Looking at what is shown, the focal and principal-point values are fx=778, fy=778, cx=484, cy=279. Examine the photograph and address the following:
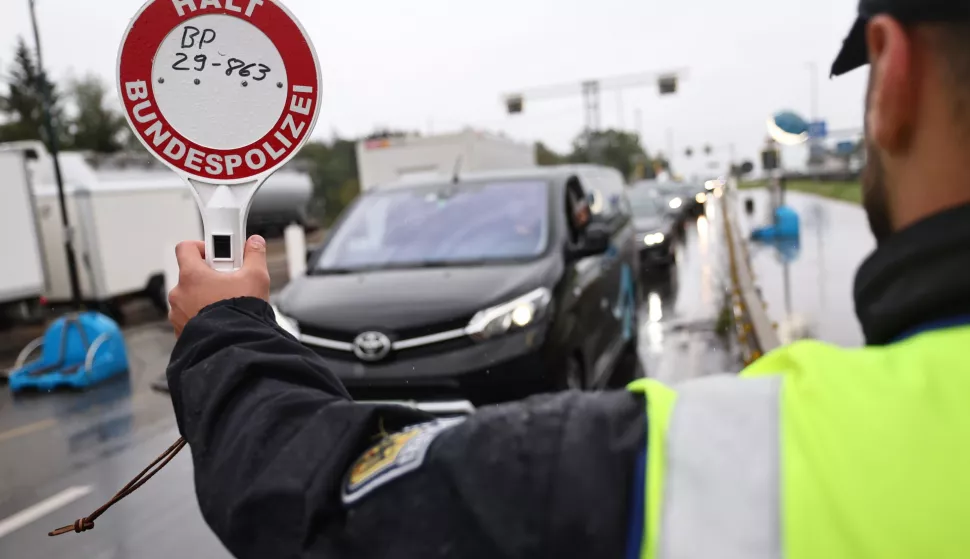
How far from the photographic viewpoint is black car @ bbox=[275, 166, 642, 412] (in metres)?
4.10

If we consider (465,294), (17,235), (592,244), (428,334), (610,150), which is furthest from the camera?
(610,150)

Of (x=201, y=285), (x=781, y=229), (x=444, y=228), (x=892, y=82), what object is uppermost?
(x=892, y=82)

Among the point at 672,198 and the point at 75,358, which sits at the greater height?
the point at 75,358

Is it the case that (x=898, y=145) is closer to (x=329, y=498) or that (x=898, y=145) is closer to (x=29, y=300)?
(x=329, y=498)

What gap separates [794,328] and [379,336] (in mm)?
5147

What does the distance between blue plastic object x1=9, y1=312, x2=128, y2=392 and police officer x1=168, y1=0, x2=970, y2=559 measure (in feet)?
26.2

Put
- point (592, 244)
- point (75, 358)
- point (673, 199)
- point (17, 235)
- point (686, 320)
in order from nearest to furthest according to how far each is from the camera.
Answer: point (592, 244), point (75, 358), point (686, 320), point (17, 235), point (673, 199)

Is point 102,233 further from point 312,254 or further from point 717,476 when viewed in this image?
point 717,476

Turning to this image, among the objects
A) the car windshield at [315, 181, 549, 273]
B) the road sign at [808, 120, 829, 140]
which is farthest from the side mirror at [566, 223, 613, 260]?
the road sign at [808, 120, 829, 140]

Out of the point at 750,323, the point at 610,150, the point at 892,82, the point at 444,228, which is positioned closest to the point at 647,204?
the point at 750,323

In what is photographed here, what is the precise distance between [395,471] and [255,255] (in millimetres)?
525

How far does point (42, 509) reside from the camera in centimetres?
459

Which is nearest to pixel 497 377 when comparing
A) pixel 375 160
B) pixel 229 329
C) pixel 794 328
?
pixel 229 329

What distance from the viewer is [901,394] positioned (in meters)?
0.67
